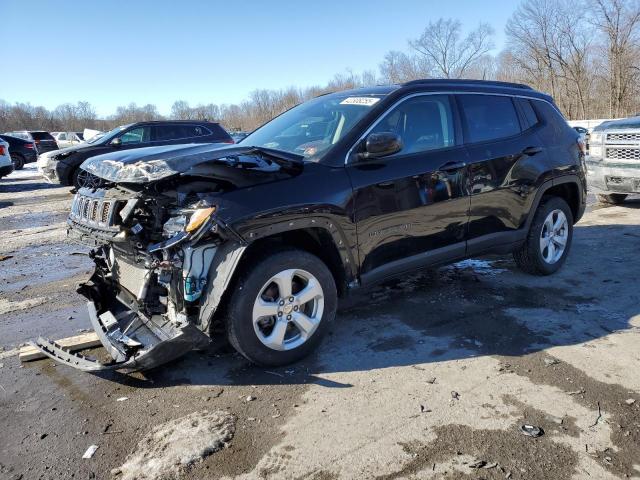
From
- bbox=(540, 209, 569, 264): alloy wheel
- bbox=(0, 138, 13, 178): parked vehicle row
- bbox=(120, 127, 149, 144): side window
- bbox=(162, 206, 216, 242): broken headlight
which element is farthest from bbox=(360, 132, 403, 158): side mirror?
bbox=(0, 138, 13, 178): parked vehicle row

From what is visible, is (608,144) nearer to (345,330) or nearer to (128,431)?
(345,330)

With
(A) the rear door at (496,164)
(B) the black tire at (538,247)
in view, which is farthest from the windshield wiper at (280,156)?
(B) the black tire at (538,247)

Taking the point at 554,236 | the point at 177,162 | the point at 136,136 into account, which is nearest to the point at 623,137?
the point at 554,236

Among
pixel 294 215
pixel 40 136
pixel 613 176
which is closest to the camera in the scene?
pixel 294 215

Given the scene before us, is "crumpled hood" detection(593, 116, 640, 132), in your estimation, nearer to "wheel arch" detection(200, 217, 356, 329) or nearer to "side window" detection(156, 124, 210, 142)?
"wheel arch" detection(200, 217, 356, 329)

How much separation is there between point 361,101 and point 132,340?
2.52 meters

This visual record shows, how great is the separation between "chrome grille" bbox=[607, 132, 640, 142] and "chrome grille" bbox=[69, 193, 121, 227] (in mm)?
8357

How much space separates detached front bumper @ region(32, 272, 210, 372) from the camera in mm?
2996

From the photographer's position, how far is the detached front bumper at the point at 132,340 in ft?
9.83

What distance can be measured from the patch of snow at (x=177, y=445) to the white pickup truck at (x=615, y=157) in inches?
319

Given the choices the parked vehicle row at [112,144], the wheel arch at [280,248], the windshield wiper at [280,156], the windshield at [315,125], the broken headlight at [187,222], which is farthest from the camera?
the parked vehicle row at [112,144]

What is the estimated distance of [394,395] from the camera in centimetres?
309

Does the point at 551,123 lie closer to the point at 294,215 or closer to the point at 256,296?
the point at 294,215

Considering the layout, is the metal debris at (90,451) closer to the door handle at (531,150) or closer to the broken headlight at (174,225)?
the broken headlight at (174,225)
